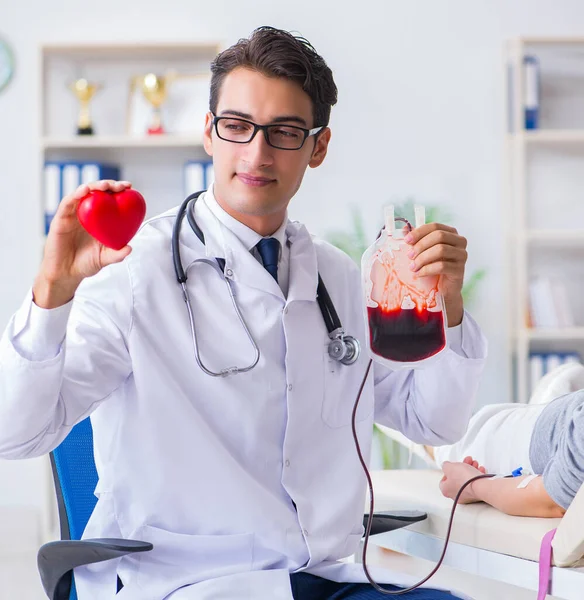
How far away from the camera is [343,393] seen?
5.00ft

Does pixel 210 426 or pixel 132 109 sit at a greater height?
pixel 132 109

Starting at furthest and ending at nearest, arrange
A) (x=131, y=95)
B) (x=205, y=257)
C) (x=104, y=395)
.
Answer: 1. (x=131, y=95)
2. (x=205, y=257)
3. (x=104, y=395)

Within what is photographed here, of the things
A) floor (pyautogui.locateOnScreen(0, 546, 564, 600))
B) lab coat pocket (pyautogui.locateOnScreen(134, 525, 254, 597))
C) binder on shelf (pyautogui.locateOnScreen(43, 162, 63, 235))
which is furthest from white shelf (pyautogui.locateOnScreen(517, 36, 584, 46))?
lab coat pocket (pyautogui.locateOnScreen(134, 525, 254, 597))

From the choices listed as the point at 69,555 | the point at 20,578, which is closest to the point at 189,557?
the point at 69,555

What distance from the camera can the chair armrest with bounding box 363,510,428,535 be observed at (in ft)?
5.10

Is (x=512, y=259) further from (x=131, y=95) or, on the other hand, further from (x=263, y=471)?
(x=263, y=471)

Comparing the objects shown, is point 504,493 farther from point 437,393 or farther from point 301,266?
point 301,266

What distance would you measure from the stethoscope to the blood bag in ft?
0.45

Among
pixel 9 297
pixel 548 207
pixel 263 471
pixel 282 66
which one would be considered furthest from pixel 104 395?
pixel 548 207

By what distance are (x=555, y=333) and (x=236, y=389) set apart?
261cm

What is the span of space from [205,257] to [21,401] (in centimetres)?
42

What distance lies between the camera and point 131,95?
3.88 m

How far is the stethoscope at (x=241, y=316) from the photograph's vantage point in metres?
1.38

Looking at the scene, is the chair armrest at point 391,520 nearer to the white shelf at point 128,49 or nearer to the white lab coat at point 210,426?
the white lab coat at point 210,426
